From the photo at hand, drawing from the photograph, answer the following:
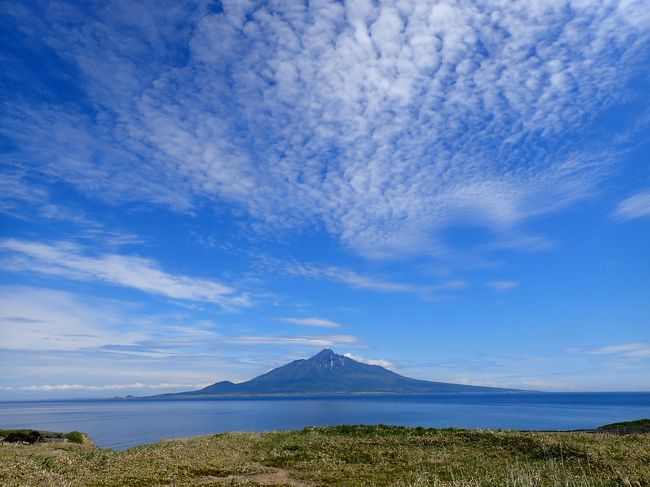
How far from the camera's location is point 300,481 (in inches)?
977

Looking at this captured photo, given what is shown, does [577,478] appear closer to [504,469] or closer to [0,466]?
[504,469]

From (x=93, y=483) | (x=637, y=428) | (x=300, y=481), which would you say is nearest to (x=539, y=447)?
(x=300, y=481)

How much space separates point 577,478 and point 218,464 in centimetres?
2152

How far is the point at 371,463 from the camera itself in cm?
2956

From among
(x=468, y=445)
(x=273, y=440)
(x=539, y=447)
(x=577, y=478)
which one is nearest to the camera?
(x=577, y=478)

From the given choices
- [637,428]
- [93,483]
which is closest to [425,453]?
[93,483]

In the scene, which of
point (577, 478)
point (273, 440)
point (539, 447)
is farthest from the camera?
point (273, 440)

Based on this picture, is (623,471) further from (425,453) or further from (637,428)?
(637,428)

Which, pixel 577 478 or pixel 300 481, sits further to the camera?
pixel 300 481

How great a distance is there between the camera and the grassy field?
22828 millimetres

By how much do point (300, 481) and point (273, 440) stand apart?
19.3 metres

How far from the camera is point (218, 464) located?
2977 centimetres

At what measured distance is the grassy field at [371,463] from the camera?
22.8 metres

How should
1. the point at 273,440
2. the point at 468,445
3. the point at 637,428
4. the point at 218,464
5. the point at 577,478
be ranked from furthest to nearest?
the point at 637,428, the point at 273,440, the point at 468,445, the point at 218,464, the point at 577,478
